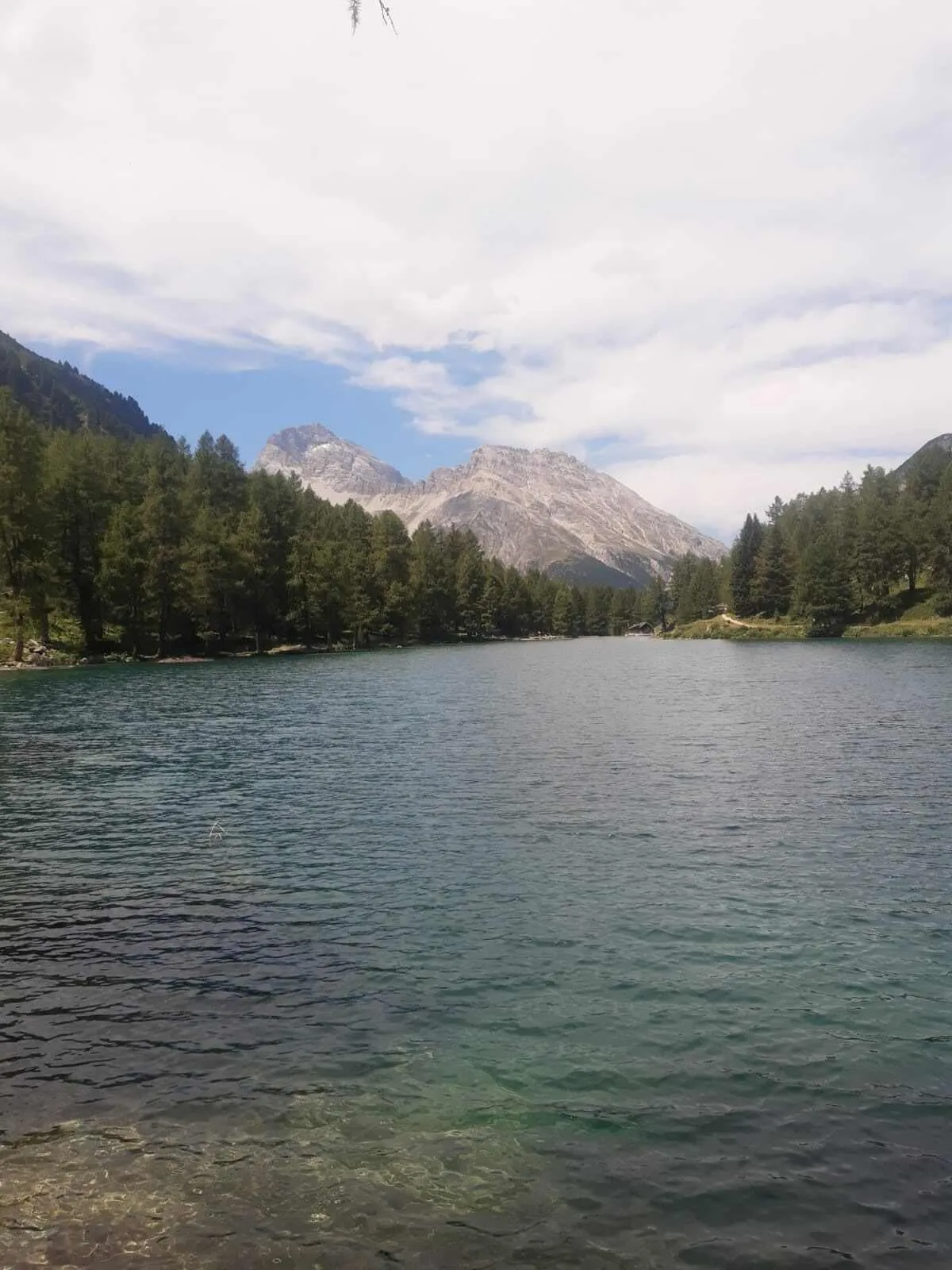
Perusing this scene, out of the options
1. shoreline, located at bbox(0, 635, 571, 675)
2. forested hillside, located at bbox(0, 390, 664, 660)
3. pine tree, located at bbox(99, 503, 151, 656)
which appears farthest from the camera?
pine tree, located at bbox(99, 503, 151, 656)

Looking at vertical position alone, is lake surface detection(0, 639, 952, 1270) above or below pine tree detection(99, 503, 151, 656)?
below

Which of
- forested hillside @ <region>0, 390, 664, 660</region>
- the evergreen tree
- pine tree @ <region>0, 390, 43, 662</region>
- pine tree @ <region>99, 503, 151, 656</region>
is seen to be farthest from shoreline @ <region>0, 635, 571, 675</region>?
the evergreen tree

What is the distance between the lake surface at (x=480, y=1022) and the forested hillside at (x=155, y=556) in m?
89.2

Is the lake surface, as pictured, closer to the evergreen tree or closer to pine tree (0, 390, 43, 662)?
pine tree (0, 390, 43, 662)

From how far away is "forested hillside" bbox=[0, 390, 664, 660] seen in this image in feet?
373

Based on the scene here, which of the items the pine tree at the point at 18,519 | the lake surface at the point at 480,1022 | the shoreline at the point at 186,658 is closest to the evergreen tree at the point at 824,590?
the shoreline at the point at 186,658

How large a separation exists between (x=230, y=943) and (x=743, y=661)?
121 meters

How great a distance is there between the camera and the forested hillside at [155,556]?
114 meters

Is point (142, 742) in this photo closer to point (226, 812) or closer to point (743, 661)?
Answer: point (226, 812)

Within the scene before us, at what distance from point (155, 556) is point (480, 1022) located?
12784 centimetres

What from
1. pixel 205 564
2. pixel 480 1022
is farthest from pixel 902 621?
pixel 480 1022

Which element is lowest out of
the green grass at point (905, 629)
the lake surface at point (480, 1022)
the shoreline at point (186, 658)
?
the lake surface at point (480, 1022)

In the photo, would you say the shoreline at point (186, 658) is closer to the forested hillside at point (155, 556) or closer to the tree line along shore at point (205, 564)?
the tree line along shore at point (205, 564)

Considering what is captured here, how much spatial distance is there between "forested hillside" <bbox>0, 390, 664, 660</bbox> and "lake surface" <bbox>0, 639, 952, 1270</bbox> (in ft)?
293
